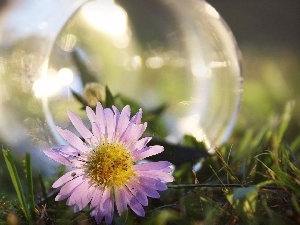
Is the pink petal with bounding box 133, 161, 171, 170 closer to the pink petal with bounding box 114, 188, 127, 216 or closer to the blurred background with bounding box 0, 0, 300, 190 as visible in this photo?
the pink petal with bounding box 114, 188, 127, 216

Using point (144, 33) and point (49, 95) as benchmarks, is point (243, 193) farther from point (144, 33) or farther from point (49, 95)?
point (144, 33)

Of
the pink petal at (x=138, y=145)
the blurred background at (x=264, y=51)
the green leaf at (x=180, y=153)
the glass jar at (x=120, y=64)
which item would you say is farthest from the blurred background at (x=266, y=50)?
the pink petal at (x=138, y=145)

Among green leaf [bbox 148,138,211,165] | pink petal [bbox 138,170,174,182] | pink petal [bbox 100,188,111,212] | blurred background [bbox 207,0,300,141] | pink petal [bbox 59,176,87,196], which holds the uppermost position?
pink petal [bbox 138,170,174,182]

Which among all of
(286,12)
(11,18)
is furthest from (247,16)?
(11,18)

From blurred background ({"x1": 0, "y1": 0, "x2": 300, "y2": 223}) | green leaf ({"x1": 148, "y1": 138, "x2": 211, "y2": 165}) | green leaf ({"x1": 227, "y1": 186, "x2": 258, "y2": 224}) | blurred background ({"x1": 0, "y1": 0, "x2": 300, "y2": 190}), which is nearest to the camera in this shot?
green leaf ({"x1": 227, "y1": 186, "x2": 258, "y2": 224})

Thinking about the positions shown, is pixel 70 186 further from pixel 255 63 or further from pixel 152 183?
pixel 255 63

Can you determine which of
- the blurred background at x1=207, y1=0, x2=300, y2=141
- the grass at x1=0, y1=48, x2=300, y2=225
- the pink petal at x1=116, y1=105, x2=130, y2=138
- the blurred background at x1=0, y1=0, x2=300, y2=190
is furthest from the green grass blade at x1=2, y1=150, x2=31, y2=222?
the blurred background at x1=207, y1=0, x2=300, y2=141

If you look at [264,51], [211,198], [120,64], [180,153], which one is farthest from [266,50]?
[211,198]
